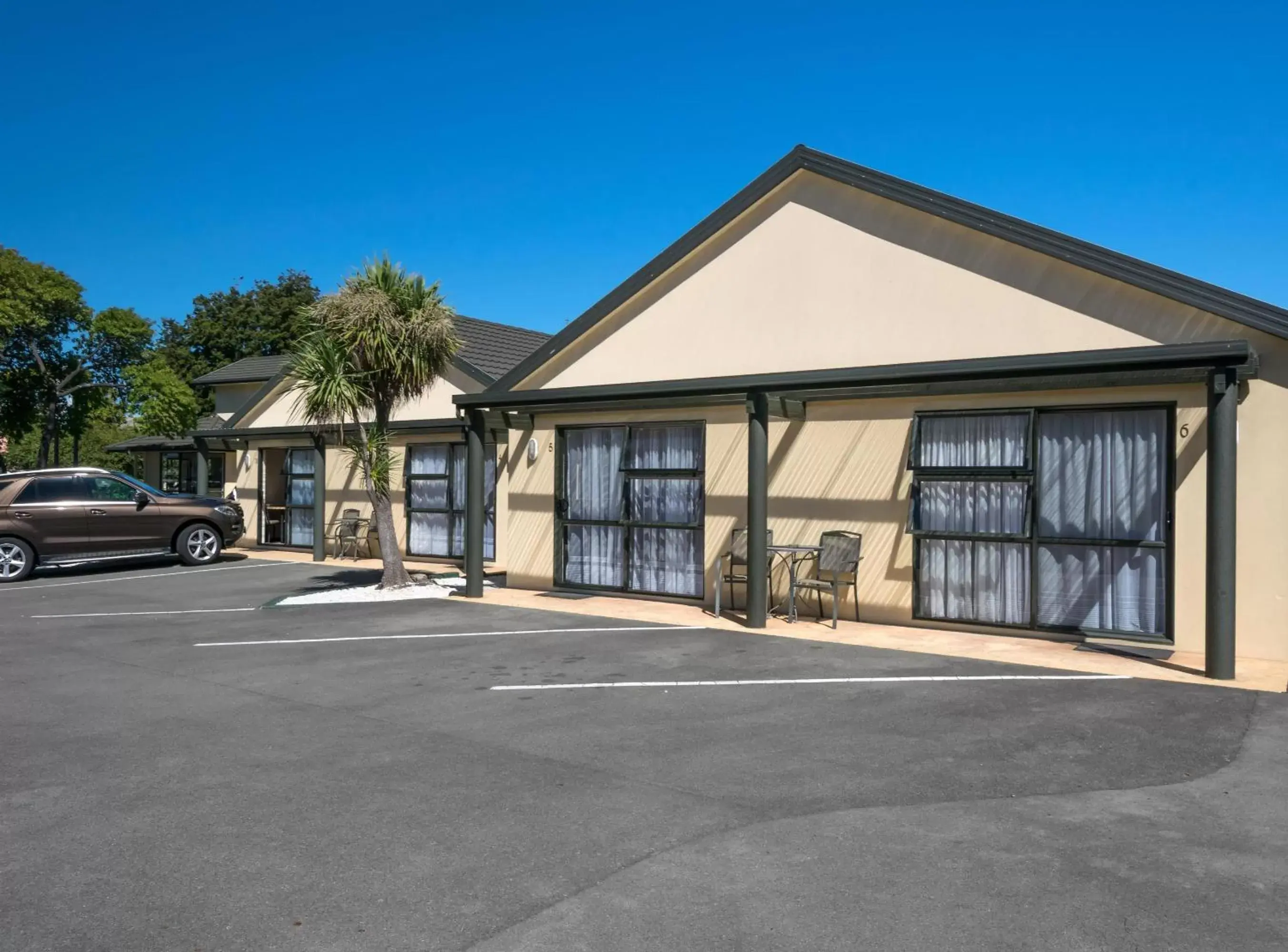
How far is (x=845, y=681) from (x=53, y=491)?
14.1 m

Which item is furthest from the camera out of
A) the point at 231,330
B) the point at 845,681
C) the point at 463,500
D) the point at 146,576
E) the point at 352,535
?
the point at 231,330

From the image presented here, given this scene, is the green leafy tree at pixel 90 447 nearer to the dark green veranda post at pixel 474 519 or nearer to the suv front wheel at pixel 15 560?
the suv front wheel at pixel 15 560

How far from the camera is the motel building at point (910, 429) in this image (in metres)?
8.43

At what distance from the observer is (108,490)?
1672cm

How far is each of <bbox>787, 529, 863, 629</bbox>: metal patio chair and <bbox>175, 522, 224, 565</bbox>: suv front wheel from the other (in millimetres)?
11403

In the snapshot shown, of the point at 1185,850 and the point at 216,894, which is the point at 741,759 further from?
the point at 216,894

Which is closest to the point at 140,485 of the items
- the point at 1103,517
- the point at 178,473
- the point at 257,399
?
the point at 257,399

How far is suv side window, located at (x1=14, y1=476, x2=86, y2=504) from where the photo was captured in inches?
628

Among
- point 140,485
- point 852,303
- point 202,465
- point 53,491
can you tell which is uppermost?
point 852,303

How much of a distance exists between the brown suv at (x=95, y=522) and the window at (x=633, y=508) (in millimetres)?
7941

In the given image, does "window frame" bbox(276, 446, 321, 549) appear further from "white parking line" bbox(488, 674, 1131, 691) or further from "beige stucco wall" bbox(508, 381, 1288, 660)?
"white parking line" bbox(488, 674, 1131, 691)

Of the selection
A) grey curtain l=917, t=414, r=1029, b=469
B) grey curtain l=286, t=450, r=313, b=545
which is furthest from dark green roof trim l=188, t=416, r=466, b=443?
grey curtain l=917, t=414, r=1029, b=469

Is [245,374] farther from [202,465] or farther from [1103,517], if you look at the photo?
[1103,517]

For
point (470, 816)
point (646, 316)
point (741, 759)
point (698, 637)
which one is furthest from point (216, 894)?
point (646, 316)
